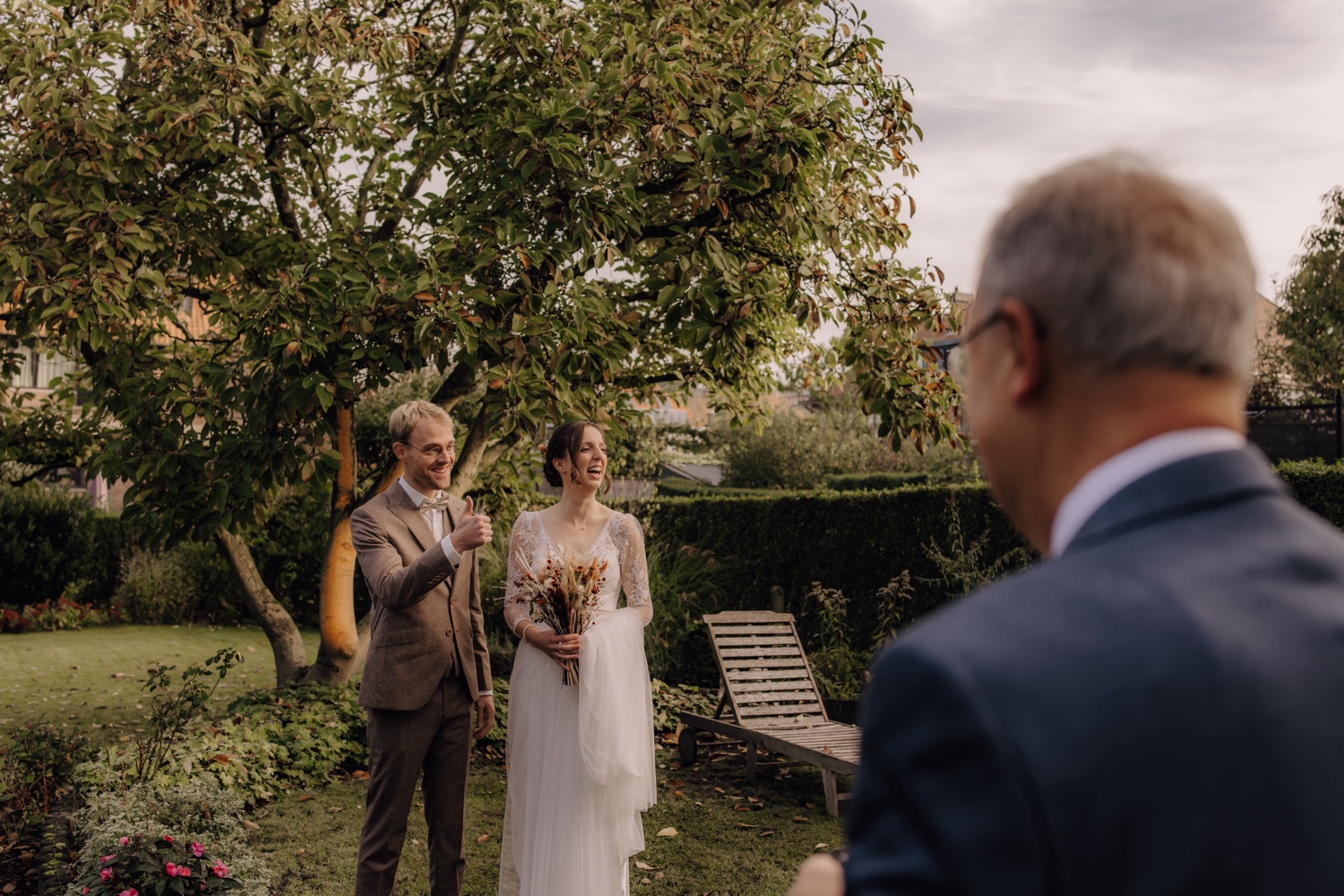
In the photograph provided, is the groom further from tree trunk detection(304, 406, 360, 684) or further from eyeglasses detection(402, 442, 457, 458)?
tree trunk detection(304, 406, 360, 684)

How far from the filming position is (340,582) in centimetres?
816

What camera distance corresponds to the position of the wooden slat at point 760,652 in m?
8.55

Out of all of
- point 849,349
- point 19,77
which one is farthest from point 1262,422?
point 19,77

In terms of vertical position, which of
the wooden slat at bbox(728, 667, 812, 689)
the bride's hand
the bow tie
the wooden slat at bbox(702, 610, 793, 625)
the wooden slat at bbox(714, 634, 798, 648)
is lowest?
the wooden slat at bbox(728, 667, 812, 689)

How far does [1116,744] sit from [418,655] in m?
4.10

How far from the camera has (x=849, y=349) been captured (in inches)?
260

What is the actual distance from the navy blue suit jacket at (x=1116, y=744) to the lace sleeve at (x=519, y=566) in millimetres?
4349

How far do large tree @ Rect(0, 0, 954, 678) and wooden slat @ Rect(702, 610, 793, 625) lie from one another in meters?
2.36

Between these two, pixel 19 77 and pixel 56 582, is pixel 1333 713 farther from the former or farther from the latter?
pixel 56 582

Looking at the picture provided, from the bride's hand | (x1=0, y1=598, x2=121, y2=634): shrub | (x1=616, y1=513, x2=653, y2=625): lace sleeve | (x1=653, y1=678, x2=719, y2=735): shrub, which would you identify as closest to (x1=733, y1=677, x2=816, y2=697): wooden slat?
(x1=653, y1=678, x2=719, y2=735): shrub

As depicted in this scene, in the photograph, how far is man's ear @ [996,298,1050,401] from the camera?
99 cm

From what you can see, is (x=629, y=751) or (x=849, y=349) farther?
(x=849, y=349)

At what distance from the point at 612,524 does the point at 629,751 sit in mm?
1211

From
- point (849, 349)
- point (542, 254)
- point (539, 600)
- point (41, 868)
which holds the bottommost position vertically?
point (41, 868)
